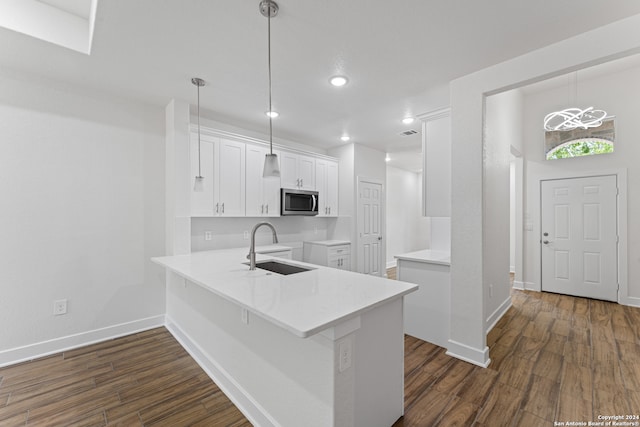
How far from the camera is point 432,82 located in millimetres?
2709

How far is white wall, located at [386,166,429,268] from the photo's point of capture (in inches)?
286

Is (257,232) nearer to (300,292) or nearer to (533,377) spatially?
(300,292)

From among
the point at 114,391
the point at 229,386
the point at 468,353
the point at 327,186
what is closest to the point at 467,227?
the point at 468,353

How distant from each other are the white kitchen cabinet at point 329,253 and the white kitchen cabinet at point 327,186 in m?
0.59

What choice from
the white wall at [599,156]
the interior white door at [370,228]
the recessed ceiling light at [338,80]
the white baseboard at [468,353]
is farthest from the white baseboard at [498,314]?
the recessed ceiling light at [338,80]

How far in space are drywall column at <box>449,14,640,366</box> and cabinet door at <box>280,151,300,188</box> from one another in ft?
8.13

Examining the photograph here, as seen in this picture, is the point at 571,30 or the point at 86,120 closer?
the point at 571,30

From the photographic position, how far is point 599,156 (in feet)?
13.6

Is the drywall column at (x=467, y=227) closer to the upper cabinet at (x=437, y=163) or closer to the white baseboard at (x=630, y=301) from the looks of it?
the upper cabinet at (x=437, y=163)

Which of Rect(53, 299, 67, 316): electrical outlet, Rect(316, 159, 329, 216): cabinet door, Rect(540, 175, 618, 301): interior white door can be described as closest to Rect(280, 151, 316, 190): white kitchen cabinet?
Rect(316, 159, 329, 216): cabinet door

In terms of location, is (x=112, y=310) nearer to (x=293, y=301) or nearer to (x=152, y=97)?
(x=152, y=97)

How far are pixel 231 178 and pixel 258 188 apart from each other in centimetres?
44

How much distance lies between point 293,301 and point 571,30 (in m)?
2.68

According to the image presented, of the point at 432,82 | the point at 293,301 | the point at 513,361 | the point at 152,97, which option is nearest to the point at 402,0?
the point at 432,82
